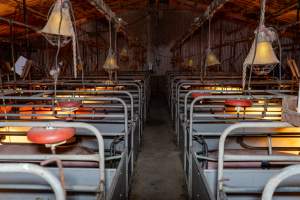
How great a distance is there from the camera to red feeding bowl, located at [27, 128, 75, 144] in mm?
1406

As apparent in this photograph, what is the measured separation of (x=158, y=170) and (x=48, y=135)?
9.56 ft

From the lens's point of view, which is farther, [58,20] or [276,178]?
[58,20]

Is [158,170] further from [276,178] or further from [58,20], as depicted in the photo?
[276,178]

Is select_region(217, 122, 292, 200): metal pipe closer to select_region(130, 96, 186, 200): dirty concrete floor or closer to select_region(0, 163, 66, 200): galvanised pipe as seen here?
select_region(0, 163, 66, 200): galvanised pipe

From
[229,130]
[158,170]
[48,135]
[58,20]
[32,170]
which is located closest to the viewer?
[32,170]

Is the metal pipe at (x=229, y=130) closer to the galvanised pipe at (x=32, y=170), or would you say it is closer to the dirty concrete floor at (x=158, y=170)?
the galvanised pipe at (x=32, y=170)

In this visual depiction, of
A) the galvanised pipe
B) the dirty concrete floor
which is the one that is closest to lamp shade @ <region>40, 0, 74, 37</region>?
the galvanised pipe

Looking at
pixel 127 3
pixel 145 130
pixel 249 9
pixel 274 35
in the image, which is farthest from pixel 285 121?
pixel 127 3

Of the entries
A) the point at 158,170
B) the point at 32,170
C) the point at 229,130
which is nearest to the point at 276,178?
the point at 229,130

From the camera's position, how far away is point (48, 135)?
142 cm

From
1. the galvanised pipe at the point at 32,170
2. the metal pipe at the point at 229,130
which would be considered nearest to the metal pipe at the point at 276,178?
the metal pipe at the point at 229,130

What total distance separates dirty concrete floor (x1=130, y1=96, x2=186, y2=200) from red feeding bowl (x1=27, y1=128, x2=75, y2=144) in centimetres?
210

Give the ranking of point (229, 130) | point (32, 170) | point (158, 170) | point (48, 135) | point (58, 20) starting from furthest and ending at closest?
point (158, 170) → point (58, 20) → point (229, 130) → point (48, 135) → point (32, 170)

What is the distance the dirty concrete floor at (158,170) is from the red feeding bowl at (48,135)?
210 centimetres
